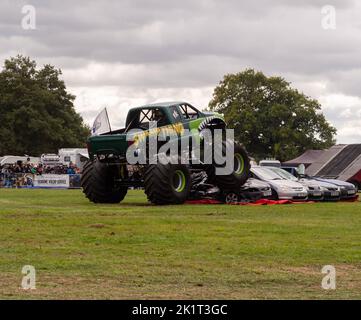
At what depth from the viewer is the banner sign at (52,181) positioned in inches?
1881

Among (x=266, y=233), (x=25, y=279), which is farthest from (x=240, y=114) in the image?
(x=25, y=279)

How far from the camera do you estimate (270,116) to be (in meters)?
86.9

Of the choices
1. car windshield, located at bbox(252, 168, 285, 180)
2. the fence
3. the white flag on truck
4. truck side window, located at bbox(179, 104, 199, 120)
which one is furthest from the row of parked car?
the fence

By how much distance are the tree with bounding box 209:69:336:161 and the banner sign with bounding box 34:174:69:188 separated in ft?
133

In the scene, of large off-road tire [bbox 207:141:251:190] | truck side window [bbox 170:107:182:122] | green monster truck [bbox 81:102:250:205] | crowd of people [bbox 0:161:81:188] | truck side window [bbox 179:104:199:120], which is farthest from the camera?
crowd of people [bbox 0:161:81:188]

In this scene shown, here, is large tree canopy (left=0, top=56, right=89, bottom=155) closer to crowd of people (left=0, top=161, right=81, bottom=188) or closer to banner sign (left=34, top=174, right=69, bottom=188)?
crowd of people (left=0, top=161, right=81, bottom=188)

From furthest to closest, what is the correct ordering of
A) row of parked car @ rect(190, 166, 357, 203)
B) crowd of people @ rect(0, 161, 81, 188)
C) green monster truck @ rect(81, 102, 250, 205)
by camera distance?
crowd of people @ rect(0, 161, 81, 188) → row of parked car @ rect(190, 166, 357, 203) → green monster truck @ rect(81, 102, 250, 205)

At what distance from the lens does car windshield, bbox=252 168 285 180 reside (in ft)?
93.6

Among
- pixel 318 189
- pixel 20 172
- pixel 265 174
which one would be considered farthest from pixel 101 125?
pixel 20 172

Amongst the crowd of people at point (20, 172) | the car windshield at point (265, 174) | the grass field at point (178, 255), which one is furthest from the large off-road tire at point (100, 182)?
the crowd of people at point (20, 172)

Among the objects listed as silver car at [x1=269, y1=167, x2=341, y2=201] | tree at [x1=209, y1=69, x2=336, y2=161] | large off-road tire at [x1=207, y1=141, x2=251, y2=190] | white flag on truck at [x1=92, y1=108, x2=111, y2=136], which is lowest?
silver car at [x1=269, y1=167, x2=341, y2=201]

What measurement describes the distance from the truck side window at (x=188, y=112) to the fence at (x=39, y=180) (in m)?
23.1

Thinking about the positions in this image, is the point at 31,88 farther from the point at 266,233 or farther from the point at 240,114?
the point at 266,233
